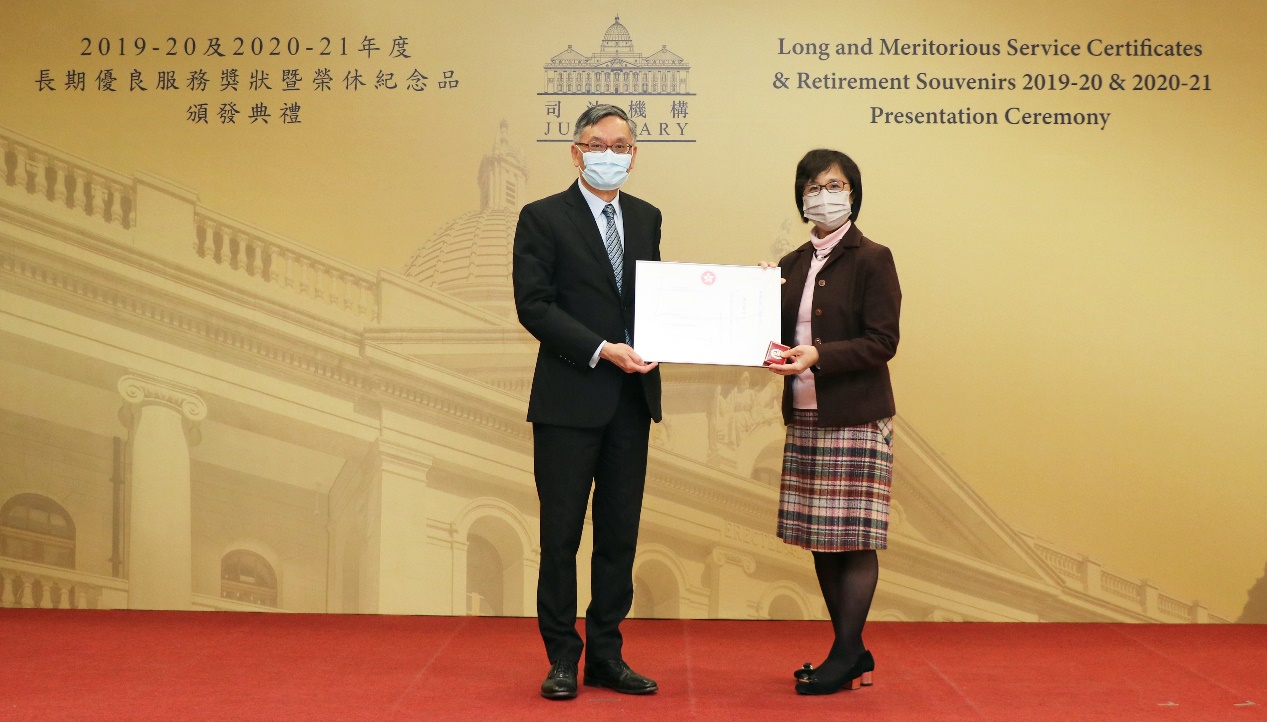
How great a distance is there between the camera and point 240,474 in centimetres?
444

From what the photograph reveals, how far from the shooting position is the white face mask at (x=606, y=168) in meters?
2.98

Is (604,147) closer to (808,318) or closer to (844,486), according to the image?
(808,318)

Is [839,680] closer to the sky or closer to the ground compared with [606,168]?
closer to the ground

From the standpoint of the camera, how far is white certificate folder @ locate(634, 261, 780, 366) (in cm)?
295

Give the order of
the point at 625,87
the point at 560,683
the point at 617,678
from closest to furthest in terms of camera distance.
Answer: the point at 560,683, the point at 617,678, the point at 625,87

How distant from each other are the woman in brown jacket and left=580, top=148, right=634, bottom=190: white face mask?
1.72 feet

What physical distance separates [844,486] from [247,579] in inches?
102

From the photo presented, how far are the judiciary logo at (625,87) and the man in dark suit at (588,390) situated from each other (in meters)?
1.36

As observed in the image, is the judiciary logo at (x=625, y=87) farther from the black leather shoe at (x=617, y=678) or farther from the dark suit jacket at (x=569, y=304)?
the black leather shoe at (x=617, y=678)

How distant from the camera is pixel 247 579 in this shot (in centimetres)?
442

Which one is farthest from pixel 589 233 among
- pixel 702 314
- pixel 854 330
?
pixel 854 330

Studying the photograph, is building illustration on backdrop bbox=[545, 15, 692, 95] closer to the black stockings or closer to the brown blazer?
the brown blazer

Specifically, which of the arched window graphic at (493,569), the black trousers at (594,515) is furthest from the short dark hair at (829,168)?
the arched window graphic at (493,569)

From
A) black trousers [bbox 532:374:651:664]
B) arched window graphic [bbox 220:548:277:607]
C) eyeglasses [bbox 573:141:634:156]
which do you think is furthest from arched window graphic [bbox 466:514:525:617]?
eyeglasses [bbox 573:141:634:156]
